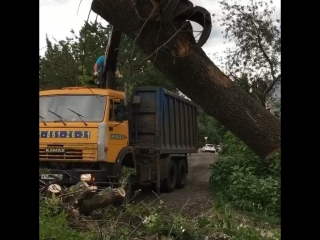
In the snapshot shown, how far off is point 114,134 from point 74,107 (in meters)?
0.95

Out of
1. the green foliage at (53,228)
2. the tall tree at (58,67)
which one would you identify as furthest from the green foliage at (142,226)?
the tall tree at (58,67)

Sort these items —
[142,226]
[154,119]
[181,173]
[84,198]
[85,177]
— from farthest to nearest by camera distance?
[181,173] < [154,119] < [85,177] < [84,198] < [142,226]

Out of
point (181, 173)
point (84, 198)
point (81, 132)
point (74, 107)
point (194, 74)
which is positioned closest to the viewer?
point (194, 74)

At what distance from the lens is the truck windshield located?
9273 millimetres

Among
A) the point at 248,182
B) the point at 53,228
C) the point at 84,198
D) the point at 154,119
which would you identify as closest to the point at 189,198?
the point at 248,182

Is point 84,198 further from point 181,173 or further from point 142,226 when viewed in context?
point 181,173

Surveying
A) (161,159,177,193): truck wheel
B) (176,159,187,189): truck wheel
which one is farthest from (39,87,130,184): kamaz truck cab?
(176,159,187,189): truck wheel

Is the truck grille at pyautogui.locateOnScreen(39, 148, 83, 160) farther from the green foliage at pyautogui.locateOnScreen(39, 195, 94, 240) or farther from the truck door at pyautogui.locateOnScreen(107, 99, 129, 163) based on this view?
the green foliage at pyautogui.locateOnScreen(39, 195, 94, 240)

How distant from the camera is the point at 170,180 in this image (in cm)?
1327

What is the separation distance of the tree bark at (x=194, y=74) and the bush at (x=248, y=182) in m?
3.70

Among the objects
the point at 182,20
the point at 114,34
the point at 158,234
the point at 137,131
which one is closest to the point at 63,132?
the point at 137,131
